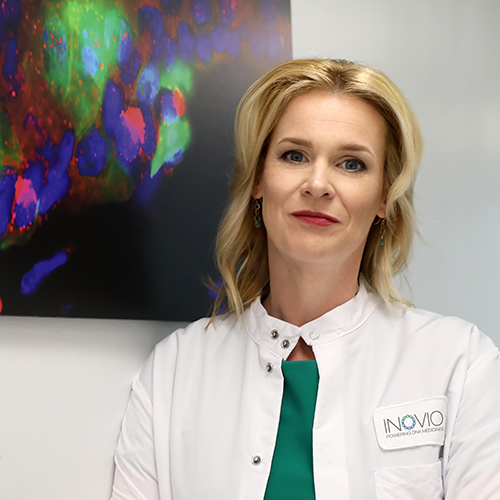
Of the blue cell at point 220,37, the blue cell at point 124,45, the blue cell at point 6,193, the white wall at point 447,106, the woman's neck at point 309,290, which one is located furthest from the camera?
the white wall at point 447,106

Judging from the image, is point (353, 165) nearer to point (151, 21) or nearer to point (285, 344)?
point (285, 344)

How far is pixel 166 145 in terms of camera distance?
1.35 m

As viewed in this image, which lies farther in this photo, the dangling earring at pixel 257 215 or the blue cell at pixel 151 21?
the dangling earring at pixel 257 215

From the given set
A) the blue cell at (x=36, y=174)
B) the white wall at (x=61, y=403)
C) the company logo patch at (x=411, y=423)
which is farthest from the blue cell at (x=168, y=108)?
the company logo patch at (x=411, y=423)

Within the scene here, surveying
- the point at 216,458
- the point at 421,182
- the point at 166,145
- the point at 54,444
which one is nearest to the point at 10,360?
the point at 54,444

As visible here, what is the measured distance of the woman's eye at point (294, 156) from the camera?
134cm

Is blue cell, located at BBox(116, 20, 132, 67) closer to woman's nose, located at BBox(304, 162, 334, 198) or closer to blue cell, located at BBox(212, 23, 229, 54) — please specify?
blue cell, located at BBox(212, 23, 229, 54)

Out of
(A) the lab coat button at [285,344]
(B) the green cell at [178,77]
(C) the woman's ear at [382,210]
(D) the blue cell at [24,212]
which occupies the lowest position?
(A) the lab coat button at [285,344]

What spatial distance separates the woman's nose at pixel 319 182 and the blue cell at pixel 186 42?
41cm

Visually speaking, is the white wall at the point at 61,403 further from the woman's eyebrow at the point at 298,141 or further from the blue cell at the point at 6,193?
the woman's eyebrow at the point at 298,141

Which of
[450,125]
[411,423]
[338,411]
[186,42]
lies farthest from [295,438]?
[450,125]

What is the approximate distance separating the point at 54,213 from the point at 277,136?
20.5 inches

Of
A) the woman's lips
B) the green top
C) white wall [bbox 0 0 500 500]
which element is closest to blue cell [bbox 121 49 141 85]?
the woman's lips

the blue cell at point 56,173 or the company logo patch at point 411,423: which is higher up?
the blue cell at point 56,173
